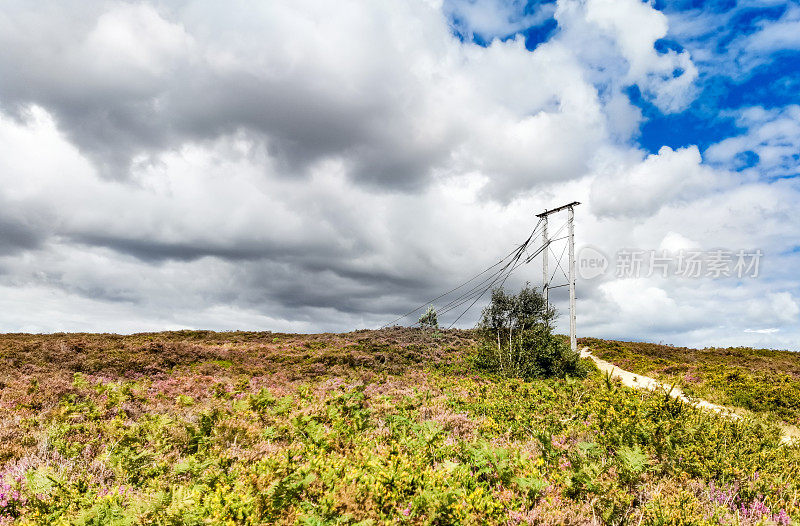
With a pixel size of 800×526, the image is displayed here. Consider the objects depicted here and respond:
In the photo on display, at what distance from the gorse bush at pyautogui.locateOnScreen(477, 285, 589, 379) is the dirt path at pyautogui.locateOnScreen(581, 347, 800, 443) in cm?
220

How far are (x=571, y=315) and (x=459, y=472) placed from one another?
17310 mm

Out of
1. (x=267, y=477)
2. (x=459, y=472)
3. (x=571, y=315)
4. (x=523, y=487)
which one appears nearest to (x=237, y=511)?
(x=267, y=477)

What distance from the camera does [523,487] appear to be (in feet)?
17.5

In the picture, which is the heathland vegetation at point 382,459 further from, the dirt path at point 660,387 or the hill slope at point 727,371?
the hill slope at point 727,371

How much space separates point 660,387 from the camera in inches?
366

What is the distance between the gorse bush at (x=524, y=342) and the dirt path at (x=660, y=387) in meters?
2.20

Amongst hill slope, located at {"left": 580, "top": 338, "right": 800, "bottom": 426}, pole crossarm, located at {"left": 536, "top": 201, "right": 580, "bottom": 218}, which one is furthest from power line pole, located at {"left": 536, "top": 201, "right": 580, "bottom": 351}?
hill slope, located at {"left": 580, "top": 338, "right": 800, "bottom": 426}

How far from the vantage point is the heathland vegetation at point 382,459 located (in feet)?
15.3

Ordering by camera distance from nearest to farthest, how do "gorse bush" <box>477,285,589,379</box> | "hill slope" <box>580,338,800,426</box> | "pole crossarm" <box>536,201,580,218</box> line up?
"hill slope" <box>580,338,800,426</box>
"gorse bush" <box>477,285,589,379</box>
"pole crossarm" <box>536,201,580,218</box>

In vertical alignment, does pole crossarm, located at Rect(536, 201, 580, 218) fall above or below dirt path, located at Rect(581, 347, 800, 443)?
above

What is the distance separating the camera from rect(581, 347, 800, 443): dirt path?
33.2ft

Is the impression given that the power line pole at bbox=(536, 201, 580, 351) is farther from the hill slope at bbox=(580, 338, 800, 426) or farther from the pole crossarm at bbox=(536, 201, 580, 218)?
the hill slope at bbox=(580, 338, 800, 426)

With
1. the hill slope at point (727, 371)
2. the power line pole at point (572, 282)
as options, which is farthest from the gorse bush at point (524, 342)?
the hill slope at point (727, 371)

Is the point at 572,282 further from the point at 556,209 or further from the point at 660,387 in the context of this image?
the point at 660,387
